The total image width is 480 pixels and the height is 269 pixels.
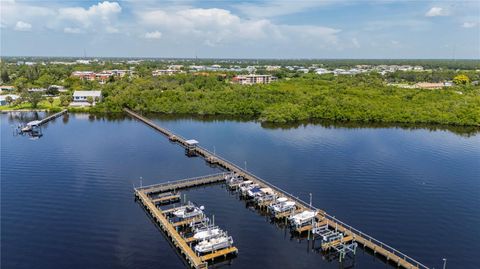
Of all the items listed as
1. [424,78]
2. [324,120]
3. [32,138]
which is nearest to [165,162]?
[32,138]

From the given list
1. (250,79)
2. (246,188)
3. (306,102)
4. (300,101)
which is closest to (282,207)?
(246,188)

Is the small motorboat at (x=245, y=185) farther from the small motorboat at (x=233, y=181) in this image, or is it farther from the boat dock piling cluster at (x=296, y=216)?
the small motorboat at (x=233, y=181)

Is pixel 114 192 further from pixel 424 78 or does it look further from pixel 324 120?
pixel 424 78

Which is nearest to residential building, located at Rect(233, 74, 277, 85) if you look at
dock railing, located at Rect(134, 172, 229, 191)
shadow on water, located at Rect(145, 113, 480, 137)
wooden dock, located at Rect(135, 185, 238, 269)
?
shadow on water, located at Rect(145, 113, 480, 137)

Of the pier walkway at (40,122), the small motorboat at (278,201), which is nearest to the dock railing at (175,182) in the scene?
the small motorboat at (278,201)

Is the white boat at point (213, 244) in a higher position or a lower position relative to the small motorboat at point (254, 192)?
lower

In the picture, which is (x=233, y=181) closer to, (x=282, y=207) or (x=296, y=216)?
(x=282, y=207)
